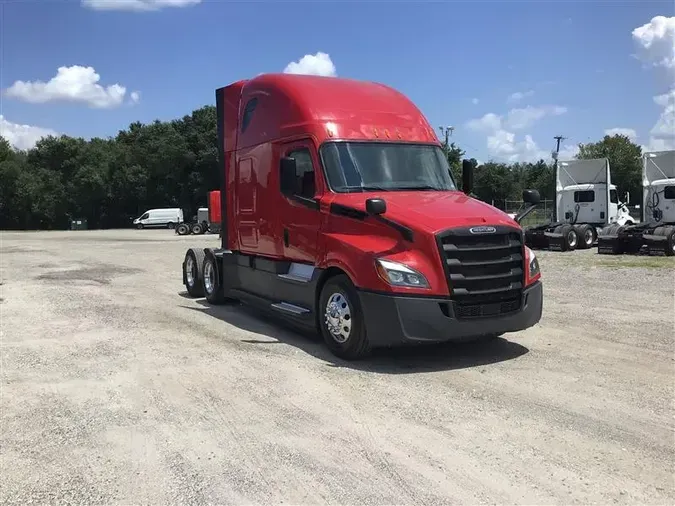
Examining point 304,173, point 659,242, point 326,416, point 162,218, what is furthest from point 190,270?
point 162,218

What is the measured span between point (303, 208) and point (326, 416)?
3.32m

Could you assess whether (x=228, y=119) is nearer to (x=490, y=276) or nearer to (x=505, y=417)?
(x=490, y=276)

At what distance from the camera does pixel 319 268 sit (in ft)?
24.6

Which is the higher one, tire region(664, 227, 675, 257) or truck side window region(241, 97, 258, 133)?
truck side window region(241, 97, 258, 133)

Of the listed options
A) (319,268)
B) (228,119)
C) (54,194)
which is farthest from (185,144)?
(319,268)

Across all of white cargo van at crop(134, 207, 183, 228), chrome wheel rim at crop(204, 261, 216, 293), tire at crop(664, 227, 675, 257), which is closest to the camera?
chrome wheel rim at crop(204, 261, 216, 293)

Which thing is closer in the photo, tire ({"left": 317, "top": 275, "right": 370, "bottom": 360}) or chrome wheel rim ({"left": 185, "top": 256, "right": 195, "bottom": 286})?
tire ({"left": 317, "top": 275, "right": 370, "bottom": 360})

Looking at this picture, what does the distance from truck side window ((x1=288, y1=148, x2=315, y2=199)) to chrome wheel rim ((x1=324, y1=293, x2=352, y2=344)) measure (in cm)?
144

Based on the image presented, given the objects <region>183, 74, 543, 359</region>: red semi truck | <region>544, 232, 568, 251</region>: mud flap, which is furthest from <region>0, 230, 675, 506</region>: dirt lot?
<region>544, 232, 568, 251</region>: mud flap

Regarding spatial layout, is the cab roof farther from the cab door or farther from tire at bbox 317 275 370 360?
tire at bbox 317 275 370 360

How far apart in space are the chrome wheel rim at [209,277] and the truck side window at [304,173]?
4058 millimetres

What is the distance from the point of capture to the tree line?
60.9m

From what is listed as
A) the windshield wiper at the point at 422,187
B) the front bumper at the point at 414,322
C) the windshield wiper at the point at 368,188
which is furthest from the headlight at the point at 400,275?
the windshield wiper at the point at 422,187

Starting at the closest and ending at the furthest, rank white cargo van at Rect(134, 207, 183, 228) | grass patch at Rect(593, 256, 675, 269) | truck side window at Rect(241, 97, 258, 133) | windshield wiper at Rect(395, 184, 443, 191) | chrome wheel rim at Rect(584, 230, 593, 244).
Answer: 1. windshield wiper at Rect(395, 184, 443, 191)
2. truck side window at Rect(241, 97, 258, 133)
3. grass patch at Rect(593, 256, 675, 269)
4. chrome wheel rim at Rect(584, 230, 593, 244)
5. white cargo van at Rect(134, 207, 183, 228)
